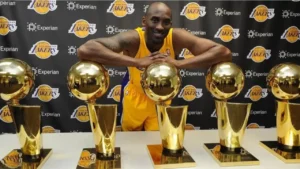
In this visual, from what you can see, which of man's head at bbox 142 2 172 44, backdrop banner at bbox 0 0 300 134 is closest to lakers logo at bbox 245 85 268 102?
backdrop banner at bbox 0 0 300 134

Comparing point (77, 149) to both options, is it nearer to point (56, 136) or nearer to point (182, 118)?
point (56, 136)

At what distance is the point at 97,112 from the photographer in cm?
68

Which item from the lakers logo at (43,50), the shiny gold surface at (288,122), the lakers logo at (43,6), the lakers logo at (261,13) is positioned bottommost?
the shiny gold surface at (288,122)

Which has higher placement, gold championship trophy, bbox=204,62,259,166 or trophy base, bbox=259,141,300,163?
gold championship trophy, bbox=204,62,259,166

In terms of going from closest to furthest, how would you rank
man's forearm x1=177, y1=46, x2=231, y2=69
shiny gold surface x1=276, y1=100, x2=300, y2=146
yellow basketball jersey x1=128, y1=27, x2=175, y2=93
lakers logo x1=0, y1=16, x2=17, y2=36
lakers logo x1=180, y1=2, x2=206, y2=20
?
1. shiny gold surface x1=276, y1=100, x2=300, y2=146
2. man's forearm x1=177, y1=46, x2=231, y2=69
3. yellow basketball jersey x1=128, y1=27, x2=175, y2=93
4. lakers logo x1=0, y1=16, x2=17, y2=36
5. lakers logo x1=180, y1=2, x2=206, y2=20

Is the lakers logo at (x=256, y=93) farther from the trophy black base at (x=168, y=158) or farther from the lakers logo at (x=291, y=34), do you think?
the trophy black base at (x=168, y=158)

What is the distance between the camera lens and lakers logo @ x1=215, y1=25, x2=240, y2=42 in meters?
2.21

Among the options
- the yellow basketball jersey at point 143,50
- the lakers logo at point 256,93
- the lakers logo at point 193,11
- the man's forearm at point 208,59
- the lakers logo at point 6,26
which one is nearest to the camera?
the man's forearm at point 208,59

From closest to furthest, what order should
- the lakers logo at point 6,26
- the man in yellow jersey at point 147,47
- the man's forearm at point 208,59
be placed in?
the man's forearm at point 208,59
the man in yellow jersey at point 147,47
the lakers logo at point 6,26

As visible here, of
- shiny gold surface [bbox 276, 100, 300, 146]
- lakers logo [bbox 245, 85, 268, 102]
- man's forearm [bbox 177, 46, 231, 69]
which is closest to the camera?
shiny gold surface [bbox 276, 100, 300, 146]

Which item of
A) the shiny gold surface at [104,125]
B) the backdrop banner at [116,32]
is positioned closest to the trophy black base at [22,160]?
the shiny gold surface at [104,125]

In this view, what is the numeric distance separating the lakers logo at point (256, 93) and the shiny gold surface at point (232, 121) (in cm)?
164

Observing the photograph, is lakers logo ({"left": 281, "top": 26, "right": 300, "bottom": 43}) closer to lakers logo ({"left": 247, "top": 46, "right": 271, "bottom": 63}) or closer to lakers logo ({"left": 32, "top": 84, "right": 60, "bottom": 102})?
lakers logo ({"left": 247, "top": 46, "right": 271, "bottom": 63})

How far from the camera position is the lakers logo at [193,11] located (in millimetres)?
2160
